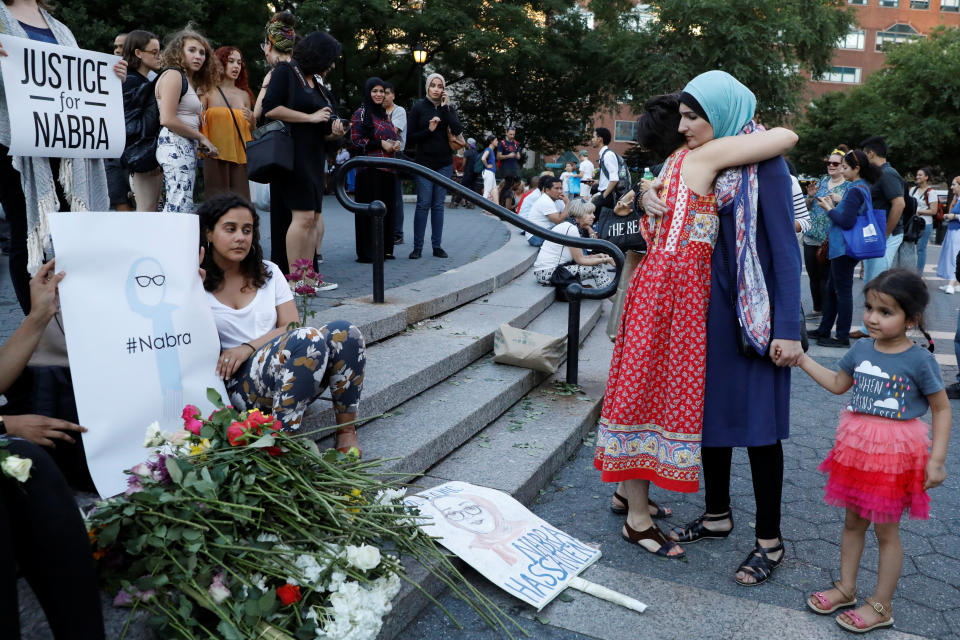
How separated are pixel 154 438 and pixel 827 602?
233cm

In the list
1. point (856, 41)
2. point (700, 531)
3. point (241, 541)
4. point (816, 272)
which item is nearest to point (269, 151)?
point (241, 541)

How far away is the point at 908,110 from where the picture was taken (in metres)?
37.1

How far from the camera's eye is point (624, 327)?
3.10m

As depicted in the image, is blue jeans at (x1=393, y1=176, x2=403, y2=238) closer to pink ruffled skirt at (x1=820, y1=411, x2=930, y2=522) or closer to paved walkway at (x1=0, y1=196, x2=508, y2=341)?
paved walkway at (x1=0, y1=196, x2=508, y2=341)

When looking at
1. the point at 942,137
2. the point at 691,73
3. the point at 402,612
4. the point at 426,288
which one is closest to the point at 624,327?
the point at 402,612

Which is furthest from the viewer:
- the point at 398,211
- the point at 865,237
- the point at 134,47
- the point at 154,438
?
the point at 398,211

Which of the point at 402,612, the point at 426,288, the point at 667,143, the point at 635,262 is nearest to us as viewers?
the point at 402,612

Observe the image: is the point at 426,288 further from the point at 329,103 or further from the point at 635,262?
the point at 635,262

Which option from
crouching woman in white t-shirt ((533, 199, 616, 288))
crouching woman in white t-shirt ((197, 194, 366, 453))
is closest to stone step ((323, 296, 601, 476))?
crouching woman in white t-shirt ((197, 194, 366, 453))

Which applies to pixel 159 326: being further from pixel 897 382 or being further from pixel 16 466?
pixel 897 382

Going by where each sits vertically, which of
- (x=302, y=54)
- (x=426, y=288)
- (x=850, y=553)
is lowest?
(x=850, y=553)

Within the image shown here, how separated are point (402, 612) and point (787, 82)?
34.3 meters

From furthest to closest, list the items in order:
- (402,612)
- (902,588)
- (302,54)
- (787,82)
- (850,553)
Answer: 1. (787,82)
2. (302,54)
3. (902,588)
4. (850,553)
5. (402,612)

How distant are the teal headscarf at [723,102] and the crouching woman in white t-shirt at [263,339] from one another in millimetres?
1572
